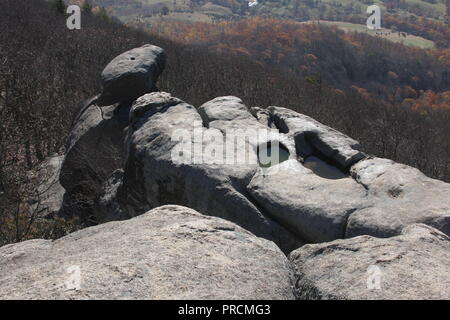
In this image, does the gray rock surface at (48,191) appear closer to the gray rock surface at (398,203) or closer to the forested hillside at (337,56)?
the gray rock surface at (398,203)

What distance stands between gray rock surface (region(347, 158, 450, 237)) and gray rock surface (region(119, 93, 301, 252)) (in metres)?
1.52

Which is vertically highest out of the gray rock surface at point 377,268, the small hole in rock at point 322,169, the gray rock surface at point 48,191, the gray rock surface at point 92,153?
the gray rock surface at point 377,268

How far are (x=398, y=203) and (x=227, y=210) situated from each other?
130 inches

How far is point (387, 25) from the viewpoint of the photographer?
18725cm

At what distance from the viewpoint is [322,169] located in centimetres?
1040

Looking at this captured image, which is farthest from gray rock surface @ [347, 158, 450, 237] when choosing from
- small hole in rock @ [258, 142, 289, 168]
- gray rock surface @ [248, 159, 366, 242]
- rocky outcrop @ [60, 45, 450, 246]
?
small hole in rock @ [258, 142, 289, 168]

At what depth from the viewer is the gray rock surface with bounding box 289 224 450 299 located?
165 inches

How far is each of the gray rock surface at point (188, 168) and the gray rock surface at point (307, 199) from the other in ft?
0.89

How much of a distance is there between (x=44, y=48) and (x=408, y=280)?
3533cm

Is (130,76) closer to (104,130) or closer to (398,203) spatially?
(104,130)

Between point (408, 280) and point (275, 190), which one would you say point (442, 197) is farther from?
point (408, 280)

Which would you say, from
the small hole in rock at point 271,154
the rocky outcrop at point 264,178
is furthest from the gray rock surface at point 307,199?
the small hole in rock at point 271,154

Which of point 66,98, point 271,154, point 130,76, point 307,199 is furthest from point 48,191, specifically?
point 307,199

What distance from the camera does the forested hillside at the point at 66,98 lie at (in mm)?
18109
